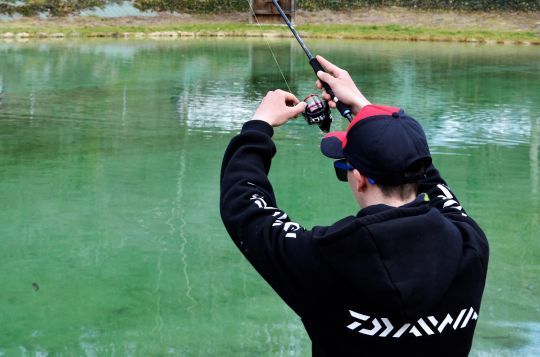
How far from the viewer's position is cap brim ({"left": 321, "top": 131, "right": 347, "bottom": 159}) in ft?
5.49

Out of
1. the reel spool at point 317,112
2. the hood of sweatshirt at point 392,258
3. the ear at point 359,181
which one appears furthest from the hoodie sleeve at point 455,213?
the reel spool at point 317,112

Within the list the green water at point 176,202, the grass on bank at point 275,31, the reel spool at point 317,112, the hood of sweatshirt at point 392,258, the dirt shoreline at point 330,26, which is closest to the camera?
the hood of sweatshirt at point 392,258

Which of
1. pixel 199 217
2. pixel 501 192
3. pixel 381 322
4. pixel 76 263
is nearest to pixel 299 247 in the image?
pixel 381 322

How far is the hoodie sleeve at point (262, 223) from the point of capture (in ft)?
5.22

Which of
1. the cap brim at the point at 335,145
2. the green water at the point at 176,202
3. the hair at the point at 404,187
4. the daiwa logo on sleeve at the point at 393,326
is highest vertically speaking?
the cap brim at the point at 335,145

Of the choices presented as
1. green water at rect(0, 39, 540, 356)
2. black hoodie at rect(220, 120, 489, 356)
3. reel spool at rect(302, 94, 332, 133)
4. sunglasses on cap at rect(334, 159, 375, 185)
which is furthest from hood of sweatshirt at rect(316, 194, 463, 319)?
green water at rect(0, 39, 540, 356)

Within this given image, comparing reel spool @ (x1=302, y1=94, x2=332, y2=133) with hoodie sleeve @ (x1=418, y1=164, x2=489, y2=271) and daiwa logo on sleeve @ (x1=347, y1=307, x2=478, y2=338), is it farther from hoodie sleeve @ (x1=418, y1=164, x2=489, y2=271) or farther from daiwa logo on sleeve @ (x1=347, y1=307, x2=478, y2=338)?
daiwa logo on sleeve @ (x1=347, y1=307, x2=478, y2=338)

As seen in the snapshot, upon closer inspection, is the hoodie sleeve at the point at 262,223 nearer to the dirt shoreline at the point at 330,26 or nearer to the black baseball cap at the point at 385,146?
the black baseball cap at the point at 385,146

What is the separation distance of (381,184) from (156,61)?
14244 millimetres

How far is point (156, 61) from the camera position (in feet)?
50.9

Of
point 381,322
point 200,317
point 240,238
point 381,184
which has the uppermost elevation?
point 381,184

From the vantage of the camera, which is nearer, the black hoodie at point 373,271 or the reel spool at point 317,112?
the black hoodie at point 373,271

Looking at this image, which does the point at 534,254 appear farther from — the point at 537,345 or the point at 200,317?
the point at 200,317

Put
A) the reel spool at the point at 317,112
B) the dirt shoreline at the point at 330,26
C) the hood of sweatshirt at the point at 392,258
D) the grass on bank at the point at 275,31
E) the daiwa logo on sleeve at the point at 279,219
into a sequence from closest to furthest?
the hood of sweatshirt at the point at 392,258
the daiwa logo on sleeve at the point at 279,219
the reel spool at the point at 317,112
the grass on bank at the point at 275,31
the dirt shoreline at the point at 330,26
